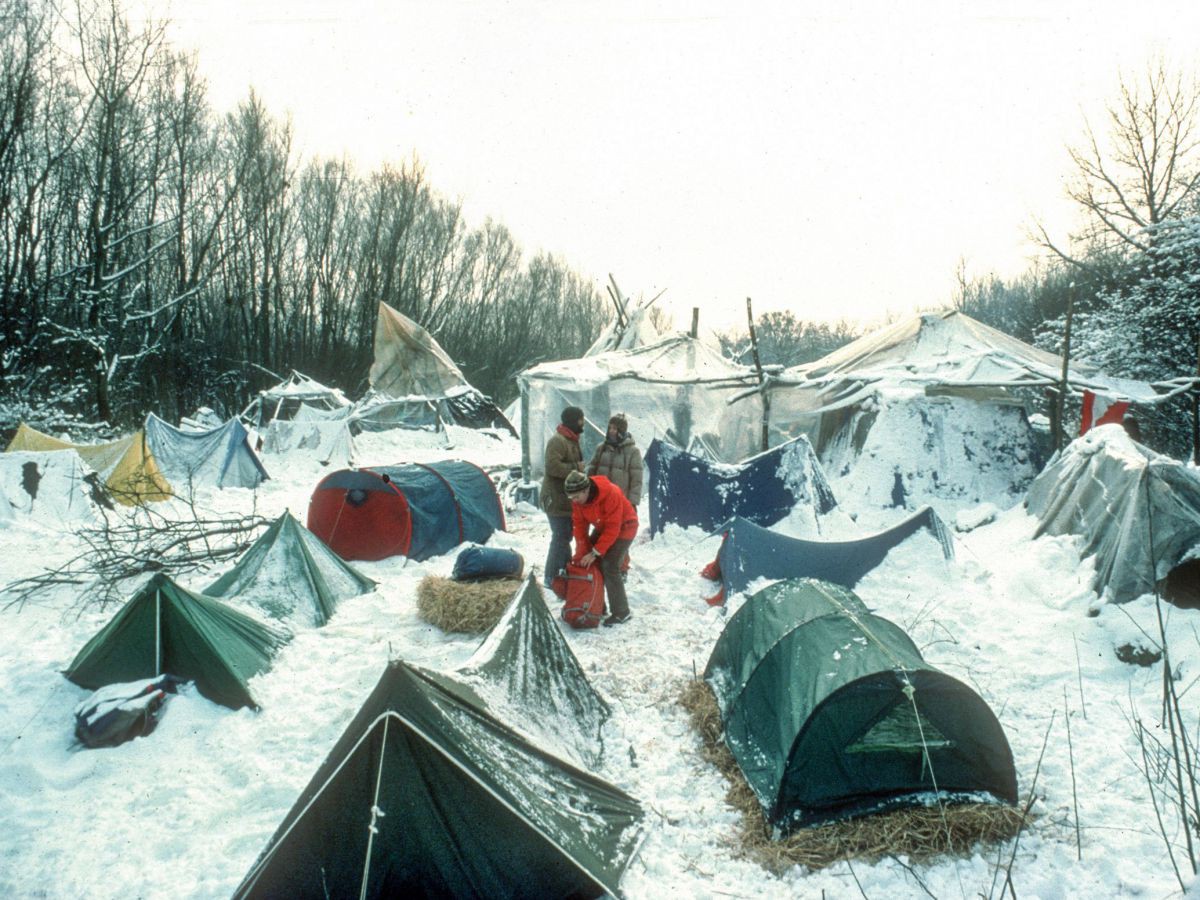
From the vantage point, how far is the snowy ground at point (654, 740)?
3.21 metres

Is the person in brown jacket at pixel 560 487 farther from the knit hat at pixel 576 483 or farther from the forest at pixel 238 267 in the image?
the forest at pixel 238 267

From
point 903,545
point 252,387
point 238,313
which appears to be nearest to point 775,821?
point 903,545

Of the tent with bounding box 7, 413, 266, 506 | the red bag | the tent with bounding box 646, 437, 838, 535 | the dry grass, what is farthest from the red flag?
the tent with bounding box 7, 413, 266, 506

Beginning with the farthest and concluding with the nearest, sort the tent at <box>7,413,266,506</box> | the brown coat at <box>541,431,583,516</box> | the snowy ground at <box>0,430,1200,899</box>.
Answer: the tent at <box>7,413,266,506</box>, the brown coat at <box>541,431,583,516</box>, the snowy ground at <box>0,430,1200,899</box>

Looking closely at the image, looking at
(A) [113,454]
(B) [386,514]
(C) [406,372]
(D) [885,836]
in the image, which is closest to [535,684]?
(D) [885,836]

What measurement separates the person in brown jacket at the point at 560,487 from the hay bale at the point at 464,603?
62 centimetres

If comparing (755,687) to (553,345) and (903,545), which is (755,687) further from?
(553,345)

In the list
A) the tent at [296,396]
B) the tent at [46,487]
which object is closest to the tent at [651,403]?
the tent at [46,487]

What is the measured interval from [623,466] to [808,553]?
2143mm

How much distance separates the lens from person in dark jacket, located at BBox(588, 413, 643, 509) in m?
7.46

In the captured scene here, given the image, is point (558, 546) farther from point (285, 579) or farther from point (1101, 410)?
point (1101, 410)

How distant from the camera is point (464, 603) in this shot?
19.6 ft

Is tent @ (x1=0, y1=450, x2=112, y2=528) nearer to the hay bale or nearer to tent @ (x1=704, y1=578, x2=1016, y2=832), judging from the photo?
the hay bale

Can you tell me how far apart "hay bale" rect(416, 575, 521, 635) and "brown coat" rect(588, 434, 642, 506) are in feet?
5.62
